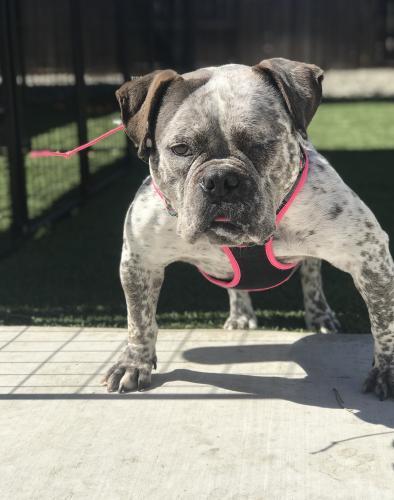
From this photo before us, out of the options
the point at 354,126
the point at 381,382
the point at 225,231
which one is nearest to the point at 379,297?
the point at 381,382

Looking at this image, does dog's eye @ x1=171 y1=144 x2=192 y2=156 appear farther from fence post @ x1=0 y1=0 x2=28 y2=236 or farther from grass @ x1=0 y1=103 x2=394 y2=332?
fence post @ x1=0 y1=0 x2=28 y2=236

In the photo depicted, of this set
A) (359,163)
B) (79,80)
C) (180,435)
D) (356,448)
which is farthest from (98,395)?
(359,163)

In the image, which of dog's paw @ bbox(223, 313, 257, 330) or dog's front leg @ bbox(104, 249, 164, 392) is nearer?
dog's front leg @ bbox(104, 249, 164, 392)

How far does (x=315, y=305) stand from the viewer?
405 cm

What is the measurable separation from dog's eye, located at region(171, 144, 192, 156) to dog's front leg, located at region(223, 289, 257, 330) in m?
1.38

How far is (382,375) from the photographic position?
3164 millimetres

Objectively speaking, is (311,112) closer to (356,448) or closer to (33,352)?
(356,448)

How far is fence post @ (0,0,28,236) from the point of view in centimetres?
557

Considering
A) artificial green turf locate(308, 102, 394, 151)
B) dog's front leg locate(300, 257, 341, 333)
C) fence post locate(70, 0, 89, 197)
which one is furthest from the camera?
artificial green turf locate(308, 102, 394, 151)

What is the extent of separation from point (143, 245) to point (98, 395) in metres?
0.63

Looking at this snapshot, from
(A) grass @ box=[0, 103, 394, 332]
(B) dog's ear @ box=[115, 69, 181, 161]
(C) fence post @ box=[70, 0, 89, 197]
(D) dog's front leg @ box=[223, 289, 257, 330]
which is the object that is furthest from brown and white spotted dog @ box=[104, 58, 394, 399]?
(C) fence post @ box=[70, 0, 89, 197]

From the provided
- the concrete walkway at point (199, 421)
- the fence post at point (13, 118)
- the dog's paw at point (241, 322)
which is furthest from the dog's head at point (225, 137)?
the fence post at point (13, 118)

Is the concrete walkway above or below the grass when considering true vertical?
above

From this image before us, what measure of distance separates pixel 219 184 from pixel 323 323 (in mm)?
1564
